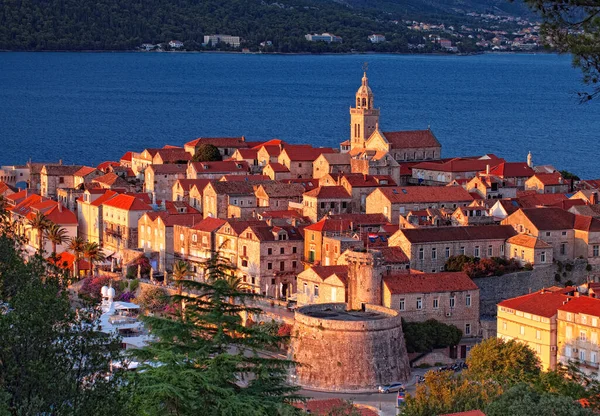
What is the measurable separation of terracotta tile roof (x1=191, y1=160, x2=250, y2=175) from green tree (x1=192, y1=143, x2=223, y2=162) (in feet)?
10.9

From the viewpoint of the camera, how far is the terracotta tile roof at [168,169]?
269 ft

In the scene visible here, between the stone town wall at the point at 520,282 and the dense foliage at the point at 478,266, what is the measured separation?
315 millimetres

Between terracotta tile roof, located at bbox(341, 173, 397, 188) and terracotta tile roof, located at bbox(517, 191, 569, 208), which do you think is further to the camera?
terracotta tile roof, located at bbox(341, 173, 397, 188)

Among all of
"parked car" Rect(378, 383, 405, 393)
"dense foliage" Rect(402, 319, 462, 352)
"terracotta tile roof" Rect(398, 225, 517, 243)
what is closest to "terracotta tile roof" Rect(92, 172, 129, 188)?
"terracotta tile roof" Rect(398, 225, 517, 243)

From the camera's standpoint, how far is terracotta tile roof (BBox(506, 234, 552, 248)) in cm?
6244

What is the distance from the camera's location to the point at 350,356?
170 feet

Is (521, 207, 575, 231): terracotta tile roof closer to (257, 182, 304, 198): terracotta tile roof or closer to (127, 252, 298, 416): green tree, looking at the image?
(257, 182, 304, 198): terracotta tile roof

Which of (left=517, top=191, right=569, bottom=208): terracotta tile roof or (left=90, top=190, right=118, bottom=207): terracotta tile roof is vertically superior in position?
(left=517, top=191, right=569, bottom=208): terracotta tile roof

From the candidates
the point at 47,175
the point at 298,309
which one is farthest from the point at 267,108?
the point at 298,309

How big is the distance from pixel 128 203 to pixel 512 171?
20352 mm

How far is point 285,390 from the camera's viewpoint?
28.7 metres

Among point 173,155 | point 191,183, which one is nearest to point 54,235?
point 191,183

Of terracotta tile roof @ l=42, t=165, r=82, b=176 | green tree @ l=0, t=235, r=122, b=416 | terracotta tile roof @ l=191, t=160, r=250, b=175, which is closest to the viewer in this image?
green tree @ l=0, t=235, r=122, b=416

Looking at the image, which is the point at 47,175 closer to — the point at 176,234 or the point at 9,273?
the point at 176,234
